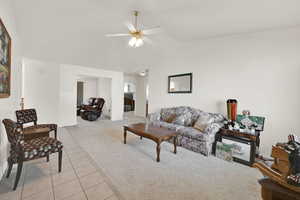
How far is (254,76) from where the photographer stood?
9.32 ft

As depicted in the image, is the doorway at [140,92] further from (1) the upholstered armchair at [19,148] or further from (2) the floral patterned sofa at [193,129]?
(1) the upholstered armchair at [19,148]

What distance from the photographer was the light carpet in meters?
1.66

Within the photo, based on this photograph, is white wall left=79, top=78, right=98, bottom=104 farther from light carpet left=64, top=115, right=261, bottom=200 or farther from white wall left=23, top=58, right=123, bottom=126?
light carpet left=64, top=115, right=261, bottom=200

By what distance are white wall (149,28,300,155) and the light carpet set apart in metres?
1.28

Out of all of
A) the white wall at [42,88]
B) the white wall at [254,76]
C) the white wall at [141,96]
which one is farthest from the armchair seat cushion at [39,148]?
the white wall at [141,96]

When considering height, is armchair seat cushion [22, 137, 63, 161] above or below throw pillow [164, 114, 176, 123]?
below

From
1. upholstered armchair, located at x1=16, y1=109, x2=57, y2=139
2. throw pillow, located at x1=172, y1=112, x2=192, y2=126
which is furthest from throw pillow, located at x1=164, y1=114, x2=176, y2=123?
upholstered armchair, located at x1=16, y1=109, x2=57, y2=139

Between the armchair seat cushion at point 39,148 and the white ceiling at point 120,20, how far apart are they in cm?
243

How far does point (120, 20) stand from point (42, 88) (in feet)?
11.9

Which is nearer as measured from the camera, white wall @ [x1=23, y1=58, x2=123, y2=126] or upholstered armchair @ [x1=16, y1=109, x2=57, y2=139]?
upholstered armchair @ [x1=16, y1=109, x2=57, y2=139]

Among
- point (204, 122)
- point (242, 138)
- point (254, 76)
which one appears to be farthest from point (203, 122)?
point (254, 76)

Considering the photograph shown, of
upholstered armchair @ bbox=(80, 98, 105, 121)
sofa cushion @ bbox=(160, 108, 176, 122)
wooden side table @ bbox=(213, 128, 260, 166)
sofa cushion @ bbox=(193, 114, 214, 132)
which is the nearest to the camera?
wooden side table @ bbox=(213, 128, 260, 166)

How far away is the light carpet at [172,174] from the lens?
5.45ft

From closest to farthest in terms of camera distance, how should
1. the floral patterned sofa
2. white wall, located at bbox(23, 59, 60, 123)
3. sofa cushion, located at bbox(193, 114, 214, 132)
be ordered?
1. the floral patterned sofa
2. sofa cushion, located at bbox(193, 114, 214, 132)
3. white wall, located at bbox(23, 59, 60, 123)
